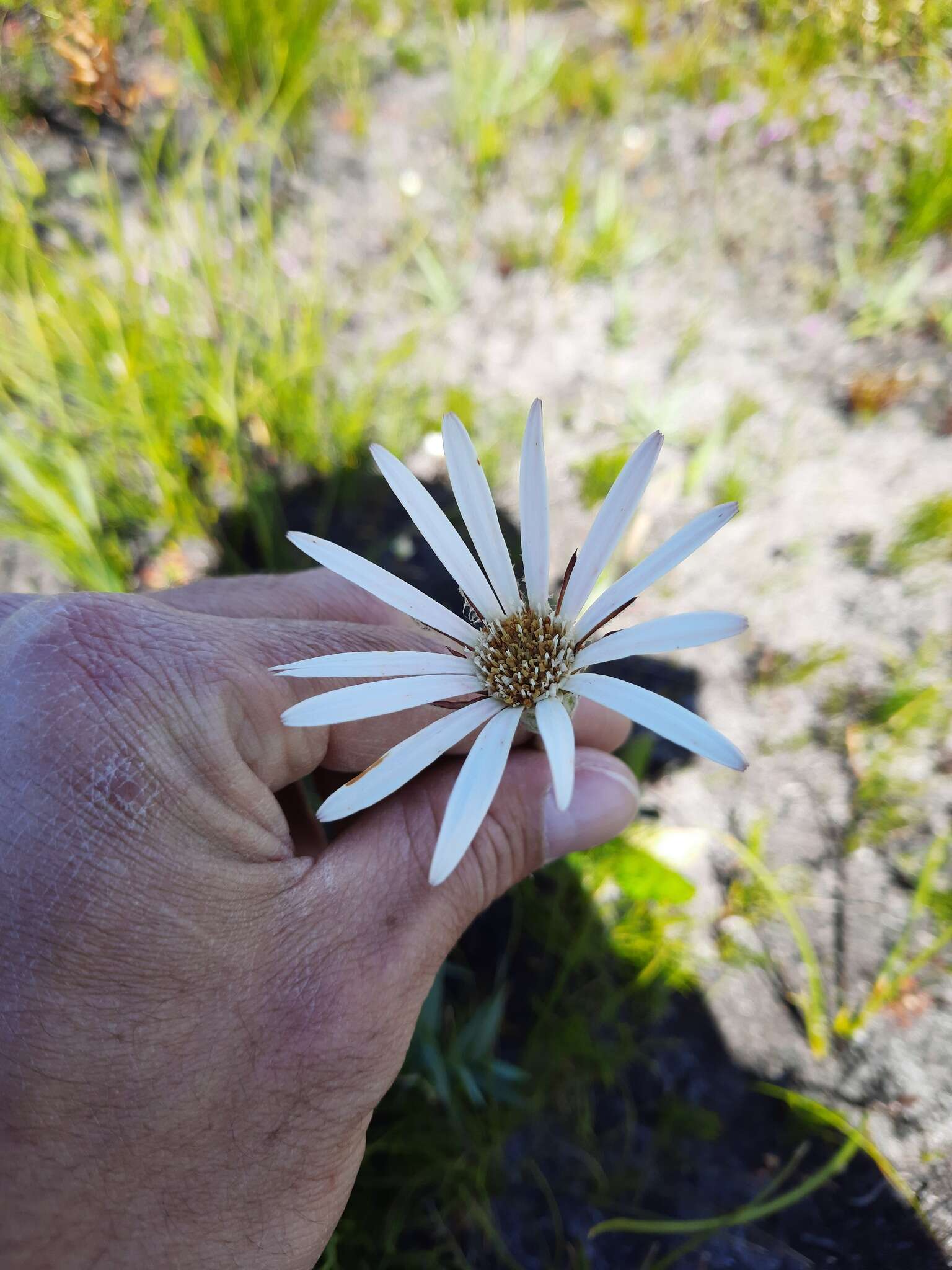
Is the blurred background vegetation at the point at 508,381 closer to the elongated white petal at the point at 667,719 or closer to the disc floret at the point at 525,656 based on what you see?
the disc floret at the point at 525,656

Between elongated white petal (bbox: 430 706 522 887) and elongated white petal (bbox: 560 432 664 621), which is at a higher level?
elongated white petal (bbox: 560 432 664 621)

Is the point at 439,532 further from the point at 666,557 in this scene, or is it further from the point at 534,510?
the point at 666,557

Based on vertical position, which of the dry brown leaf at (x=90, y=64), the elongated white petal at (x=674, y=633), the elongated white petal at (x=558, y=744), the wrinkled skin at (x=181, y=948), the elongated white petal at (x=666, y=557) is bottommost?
the wrinkled skin at (x=181, y=948)

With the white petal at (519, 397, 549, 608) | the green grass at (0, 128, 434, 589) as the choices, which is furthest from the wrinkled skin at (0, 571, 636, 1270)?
the green grass at (0, 128, 434, 589)

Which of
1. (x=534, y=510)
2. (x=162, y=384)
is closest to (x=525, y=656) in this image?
(x=534, y=510)

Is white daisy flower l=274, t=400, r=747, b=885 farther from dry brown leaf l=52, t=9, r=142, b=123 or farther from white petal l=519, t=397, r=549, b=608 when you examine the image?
dry brown leaf l=52, t=9, r=142, b=123

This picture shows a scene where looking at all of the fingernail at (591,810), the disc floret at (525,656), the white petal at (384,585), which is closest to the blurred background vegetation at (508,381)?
the fingernail at (591,810)

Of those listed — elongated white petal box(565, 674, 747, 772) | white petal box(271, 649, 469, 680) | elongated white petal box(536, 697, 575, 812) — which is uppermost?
white petal box(271, 649, 469, 680)
